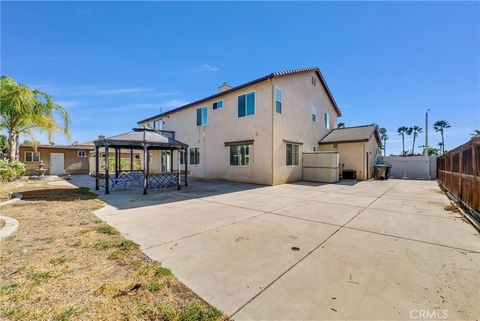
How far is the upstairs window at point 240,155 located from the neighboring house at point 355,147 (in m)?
7.87

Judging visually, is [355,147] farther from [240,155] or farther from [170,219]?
[170,219]

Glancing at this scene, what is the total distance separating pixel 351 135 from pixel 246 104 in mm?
9527

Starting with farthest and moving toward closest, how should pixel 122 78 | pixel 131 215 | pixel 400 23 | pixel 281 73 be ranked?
pixel 122 78 → pixel 281 73 → pixel 400 23 → pixel 131 215

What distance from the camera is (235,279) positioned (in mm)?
2873

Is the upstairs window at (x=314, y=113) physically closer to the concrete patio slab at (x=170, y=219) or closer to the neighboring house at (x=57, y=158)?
the concrete patio slab at (x=170, y=219)

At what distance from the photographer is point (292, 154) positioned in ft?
47.9

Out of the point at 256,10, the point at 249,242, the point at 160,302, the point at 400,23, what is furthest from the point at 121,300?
the point at 400,23

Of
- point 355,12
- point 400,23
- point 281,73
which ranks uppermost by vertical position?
point 355,12

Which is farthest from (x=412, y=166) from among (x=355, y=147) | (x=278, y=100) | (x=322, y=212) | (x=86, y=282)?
(x=86, y=282)

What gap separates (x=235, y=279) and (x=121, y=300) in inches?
53.9

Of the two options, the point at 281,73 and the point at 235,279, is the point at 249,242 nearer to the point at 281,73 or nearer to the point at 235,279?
the point at 235,279

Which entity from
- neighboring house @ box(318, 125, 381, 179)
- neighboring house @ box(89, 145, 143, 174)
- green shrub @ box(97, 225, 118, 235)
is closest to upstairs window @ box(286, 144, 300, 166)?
neighboring house @ box(318, 125, 381, 179)

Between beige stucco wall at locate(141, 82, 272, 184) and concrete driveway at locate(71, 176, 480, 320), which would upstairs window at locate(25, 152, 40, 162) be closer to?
beige stucco wall at locate(141, 82, 272, 184)
